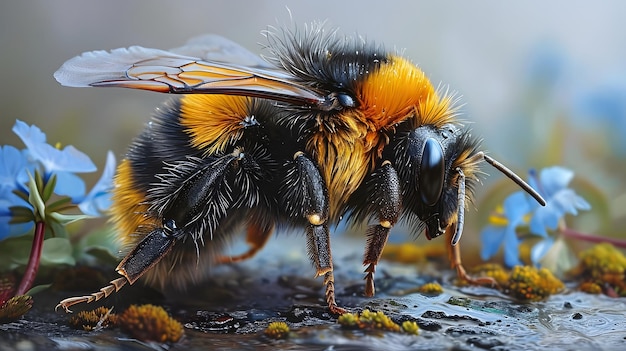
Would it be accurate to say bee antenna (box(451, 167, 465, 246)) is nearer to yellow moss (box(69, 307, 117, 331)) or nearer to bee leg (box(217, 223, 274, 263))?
bee leg (box(217, 223, 274, 263))

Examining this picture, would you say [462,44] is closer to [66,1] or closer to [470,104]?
[470,104]

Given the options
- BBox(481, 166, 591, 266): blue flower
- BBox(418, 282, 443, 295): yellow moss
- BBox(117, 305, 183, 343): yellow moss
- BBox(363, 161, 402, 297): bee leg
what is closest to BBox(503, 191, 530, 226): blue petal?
BBox(481, 166, 591, 266): blue flower

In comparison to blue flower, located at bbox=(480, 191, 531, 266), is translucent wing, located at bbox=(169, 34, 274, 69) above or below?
above

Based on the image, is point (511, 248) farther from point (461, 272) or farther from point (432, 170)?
point (432, 170)

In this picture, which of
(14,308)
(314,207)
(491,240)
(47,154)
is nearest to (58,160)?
(47,154)

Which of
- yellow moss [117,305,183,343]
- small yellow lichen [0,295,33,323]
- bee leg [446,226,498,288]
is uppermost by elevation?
bee leg [446,226,498,288]

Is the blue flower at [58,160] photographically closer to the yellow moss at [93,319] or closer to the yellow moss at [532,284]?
the yellow moss at [93,319]

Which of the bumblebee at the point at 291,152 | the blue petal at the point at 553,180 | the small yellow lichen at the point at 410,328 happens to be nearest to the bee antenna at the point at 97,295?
the bumblebee at the point at 291,152

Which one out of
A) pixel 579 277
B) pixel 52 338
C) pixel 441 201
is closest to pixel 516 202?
pixel 579 277
